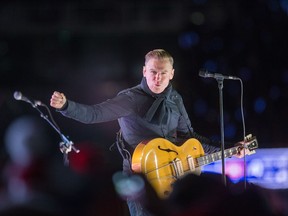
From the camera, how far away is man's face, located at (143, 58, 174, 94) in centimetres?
463

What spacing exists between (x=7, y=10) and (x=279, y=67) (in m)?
4.55

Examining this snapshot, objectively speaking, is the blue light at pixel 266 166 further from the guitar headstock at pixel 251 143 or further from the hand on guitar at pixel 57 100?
the hand on guitar at pixel 57 100

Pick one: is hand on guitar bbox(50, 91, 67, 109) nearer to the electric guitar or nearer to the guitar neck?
the electric guitar

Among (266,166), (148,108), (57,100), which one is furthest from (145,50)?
(57,100)

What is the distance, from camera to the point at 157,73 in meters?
4.63

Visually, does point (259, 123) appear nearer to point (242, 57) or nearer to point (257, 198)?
point (242, 57)

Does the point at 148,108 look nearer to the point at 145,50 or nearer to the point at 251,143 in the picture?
the point at 251,143

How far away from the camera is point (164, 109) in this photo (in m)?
4.71

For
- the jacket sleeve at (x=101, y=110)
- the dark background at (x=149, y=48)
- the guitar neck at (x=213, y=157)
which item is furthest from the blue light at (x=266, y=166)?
the jacket sleeve at (x=101, y=110)

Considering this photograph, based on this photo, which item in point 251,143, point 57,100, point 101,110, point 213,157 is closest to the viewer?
point 57,100

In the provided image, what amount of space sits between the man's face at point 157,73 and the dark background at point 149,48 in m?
2.37

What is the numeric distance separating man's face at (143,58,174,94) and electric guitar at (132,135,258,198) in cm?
49

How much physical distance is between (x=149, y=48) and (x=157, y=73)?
14.3 ft

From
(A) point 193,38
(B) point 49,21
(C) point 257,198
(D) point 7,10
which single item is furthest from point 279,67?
(C) point 257,198
